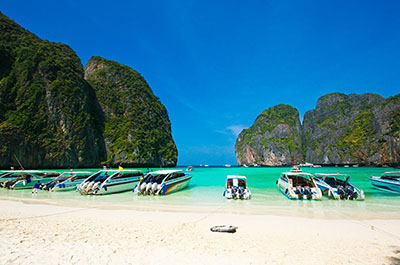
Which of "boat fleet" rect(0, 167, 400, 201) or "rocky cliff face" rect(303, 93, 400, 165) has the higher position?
"rocky cliff face" rect(303, 93, 400, 165)

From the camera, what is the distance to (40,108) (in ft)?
188

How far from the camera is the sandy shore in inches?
185

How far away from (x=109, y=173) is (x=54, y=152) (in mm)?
46563

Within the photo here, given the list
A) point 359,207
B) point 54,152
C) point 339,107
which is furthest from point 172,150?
point 339,107

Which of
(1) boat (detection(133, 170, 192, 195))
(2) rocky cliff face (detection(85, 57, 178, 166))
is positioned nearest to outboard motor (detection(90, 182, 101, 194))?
(1) boat (detection(133, 170, 192, 195))

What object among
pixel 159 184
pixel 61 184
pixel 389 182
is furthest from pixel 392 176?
pixel 61 184

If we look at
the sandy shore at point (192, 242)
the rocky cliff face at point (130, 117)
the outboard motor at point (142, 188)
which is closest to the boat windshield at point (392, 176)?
the sandy shore at point (192, 242)

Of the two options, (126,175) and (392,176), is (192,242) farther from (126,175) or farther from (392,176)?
(392,176)

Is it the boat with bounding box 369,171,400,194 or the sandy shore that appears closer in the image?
the sandy shore

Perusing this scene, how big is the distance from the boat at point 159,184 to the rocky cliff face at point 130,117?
191 feet

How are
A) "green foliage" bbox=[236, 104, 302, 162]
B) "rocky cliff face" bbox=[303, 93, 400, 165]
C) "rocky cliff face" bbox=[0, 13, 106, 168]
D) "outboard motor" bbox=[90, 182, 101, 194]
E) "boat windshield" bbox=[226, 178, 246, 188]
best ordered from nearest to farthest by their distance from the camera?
"boat windshield" bbox=[226, 178, 246, 188] → "outboard motor" bbox=[90, 182, 101, 194] → "rocky cliff face" bbox=[0, 13, 106, 168] → "rocky cliff face" bbox=[303, 93, 400, 165] → "green foliage" bbox=[236, 104, 302, 162]

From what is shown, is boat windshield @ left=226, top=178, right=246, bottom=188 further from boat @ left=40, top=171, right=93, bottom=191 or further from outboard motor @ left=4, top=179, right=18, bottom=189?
outboard motor @ left=4, top=179, right=18, bottom=189

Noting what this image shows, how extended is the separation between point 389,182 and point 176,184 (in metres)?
19.7

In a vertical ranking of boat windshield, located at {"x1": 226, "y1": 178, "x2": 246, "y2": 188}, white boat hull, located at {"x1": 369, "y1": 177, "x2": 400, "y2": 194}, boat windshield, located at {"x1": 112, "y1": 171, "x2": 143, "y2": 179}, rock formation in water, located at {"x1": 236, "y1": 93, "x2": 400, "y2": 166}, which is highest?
rock formation in water, located at {"x1": 236, "y1": 93, "x2": 400, "y2": 166}
